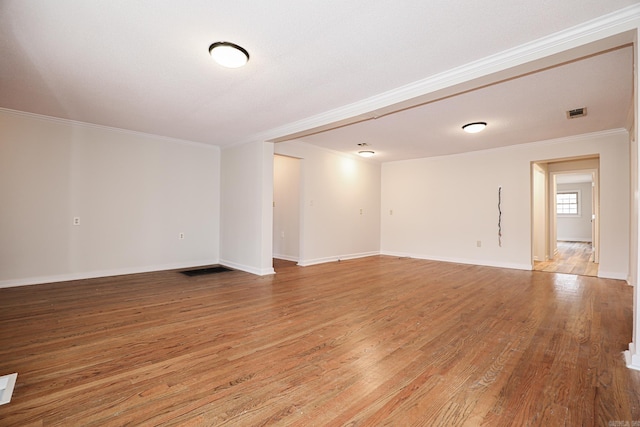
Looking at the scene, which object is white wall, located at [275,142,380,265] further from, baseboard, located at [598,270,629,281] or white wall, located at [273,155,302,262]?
baseboard, located at [598,270,629,281]

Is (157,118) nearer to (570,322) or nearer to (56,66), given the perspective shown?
(56,66)

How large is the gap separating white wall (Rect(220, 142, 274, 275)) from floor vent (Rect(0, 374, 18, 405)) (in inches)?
129

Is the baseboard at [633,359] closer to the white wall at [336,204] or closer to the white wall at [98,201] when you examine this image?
the white wall at [336,204]

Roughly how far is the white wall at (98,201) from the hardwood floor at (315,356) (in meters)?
0.69

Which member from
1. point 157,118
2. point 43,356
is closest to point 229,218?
point 157,118

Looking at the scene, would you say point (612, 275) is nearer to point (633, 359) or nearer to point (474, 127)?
point (474, 127)

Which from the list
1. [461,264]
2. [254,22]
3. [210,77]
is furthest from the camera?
[461,264]

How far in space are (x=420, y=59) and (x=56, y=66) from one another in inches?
128

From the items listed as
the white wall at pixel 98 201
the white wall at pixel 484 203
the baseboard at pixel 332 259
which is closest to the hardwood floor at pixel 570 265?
the white wall at pixel 484 203

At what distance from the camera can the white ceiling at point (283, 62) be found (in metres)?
1.99

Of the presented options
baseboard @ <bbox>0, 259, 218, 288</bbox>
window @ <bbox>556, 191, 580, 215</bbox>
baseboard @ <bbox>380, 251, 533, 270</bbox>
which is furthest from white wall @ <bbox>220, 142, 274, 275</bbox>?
window @ <bbox>556, 191, 580, 215</bbox>

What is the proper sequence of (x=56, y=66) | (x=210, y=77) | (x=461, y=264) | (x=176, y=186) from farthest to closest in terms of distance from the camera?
(x=461, y=264), (x=176, y=186), (x=210, y=77), (x=56, y=66)

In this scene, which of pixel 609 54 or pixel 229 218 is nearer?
pixel 609 54

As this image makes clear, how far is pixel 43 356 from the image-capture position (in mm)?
2107
